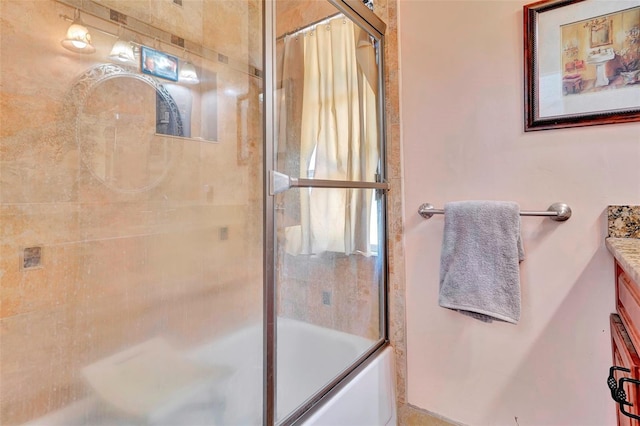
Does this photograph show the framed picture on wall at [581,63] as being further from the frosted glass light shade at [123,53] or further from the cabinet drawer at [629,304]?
the frosted glass light shade at [123,53]

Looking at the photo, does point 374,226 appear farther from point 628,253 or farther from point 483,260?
point 628,253

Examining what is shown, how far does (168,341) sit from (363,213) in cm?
95

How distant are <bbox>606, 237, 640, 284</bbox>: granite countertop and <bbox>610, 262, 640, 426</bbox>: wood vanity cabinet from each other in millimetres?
46

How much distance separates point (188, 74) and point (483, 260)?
1.35m

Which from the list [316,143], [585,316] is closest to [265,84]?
[316,143]

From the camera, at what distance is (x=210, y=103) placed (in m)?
1.31

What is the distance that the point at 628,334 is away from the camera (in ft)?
2.88

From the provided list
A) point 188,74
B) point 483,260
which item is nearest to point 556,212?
point 483,260

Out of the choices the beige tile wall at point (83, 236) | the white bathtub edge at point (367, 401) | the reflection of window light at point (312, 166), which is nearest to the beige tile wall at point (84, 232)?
the beige tile wall at point (83, 236)

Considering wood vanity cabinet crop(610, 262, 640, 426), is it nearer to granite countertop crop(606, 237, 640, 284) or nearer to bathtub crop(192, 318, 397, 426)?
granite countertop crop(606, 237, 640, 284)

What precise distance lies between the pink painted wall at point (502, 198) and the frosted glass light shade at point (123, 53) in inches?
44.4

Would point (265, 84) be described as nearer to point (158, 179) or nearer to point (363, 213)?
point (158, 179)

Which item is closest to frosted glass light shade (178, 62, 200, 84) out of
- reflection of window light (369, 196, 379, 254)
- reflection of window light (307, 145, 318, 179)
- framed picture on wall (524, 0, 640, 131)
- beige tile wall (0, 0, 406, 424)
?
beige tile wall (0, 0, 406, 424)

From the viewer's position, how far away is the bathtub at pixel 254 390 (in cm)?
99
